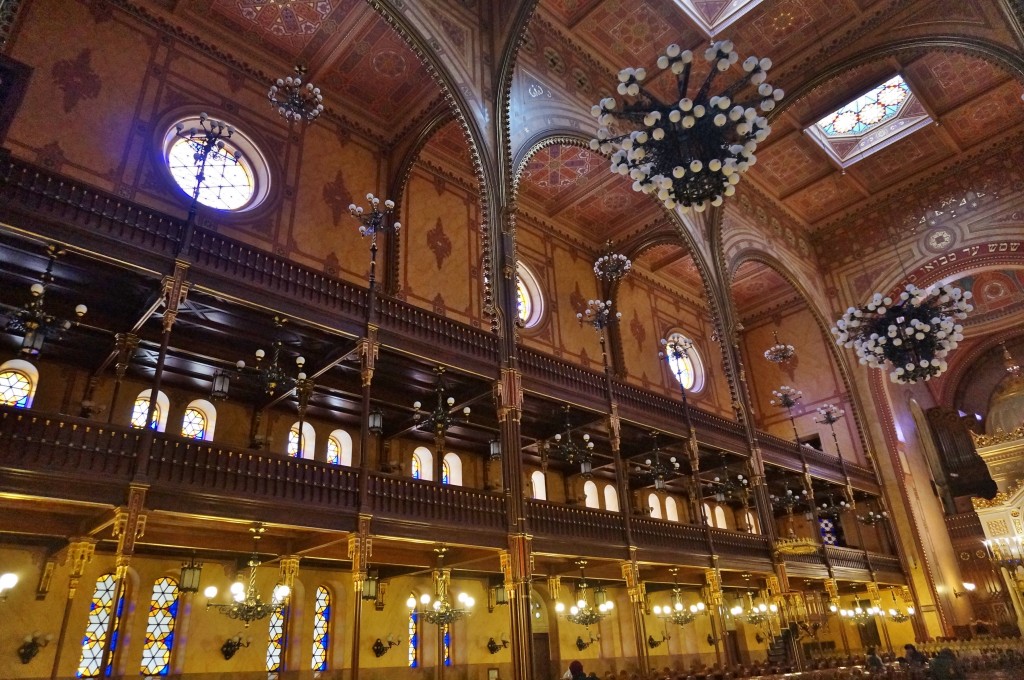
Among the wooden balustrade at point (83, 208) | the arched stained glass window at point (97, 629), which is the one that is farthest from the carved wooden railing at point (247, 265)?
the arched stained glass window at point (97, 629)

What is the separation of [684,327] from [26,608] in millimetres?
23161

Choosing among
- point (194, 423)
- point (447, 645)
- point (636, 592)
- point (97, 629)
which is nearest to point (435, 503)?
point (636, 592)

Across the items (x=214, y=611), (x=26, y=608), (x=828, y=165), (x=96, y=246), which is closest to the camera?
(x=96, y=246)

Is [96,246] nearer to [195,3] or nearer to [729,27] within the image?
[195,3]

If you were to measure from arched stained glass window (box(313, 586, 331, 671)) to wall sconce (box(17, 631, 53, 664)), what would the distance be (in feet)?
17.2

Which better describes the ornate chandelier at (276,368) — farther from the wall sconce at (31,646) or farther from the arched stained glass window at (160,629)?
the wall sconce at (31,646)

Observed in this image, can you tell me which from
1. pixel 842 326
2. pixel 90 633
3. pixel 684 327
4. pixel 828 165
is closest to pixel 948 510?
pixel 684 327

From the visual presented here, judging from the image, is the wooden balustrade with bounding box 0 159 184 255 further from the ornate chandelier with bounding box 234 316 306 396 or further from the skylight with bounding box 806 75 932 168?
the skylight with bounding box 806 75 932 168

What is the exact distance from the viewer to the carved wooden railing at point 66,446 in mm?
8453

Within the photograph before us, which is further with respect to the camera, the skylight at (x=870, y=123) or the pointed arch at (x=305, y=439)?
the skylight at (x=870, y=123)

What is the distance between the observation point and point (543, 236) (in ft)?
74.5

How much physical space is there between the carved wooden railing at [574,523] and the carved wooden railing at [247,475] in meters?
4.01

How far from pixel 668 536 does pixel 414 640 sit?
679 cm

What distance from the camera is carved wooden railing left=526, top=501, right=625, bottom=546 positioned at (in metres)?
13.6
